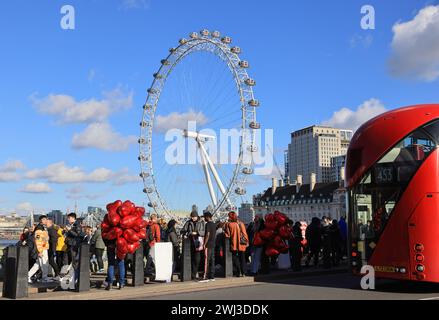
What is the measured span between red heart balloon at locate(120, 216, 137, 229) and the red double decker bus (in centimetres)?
528

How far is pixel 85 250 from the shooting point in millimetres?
12828

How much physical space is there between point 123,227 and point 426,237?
22.4 ft

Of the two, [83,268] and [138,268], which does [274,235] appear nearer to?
[138,268]

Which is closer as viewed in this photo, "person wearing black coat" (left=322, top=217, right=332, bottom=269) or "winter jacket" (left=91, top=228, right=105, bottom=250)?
"winter jacket" (left=91, top=228, right=105, bottom=250)

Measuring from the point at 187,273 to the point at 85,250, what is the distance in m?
3.52

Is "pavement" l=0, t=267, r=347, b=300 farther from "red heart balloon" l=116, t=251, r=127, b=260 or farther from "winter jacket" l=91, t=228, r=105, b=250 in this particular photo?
"winter jacket" l=91, t=228, r=105, b=250

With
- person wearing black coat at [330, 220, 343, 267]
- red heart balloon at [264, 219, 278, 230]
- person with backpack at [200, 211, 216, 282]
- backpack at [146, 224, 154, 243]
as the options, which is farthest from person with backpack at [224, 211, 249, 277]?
person wearing black coat at [330, 220, 343, 267]

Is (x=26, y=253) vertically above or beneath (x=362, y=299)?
above

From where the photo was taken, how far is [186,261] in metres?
15.3

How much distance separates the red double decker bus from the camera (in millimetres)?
12109

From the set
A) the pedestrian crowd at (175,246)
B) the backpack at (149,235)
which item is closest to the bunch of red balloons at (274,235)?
the pedestrian crowd at (175,246)

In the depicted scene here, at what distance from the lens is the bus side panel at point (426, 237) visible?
12.0 metres

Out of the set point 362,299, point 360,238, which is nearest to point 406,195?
point 360,238

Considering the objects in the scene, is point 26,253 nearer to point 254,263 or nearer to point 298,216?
point 254,263
